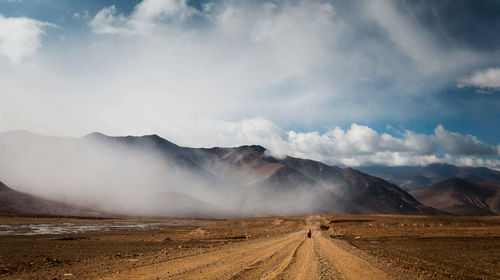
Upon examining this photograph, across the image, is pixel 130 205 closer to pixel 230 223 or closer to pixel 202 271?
pixel 230 223

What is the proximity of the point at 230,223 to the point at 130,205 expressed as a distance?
146584mm

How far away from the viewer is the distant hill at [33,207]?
13620cm

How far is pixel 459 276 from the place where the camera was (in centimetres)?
1733

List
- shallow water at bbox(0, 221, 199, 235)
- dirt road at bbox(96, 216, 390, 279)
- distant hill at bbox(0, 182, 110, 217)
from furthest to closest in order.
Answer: distant hill at bbox(0, 182, 110, 217) → shallow water at bbox(0, 221, 199, 235) → dirt road at bbox(96, 216, 390, 279)

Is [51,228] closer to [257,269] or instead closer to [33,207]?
[257,269]

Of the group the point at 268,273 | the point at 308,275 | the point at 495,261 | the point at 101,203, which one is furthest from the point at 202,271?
the point at 101,203

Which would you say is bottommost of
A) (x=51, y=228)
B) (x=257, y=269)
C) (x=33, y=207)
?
(x=51, y=228)

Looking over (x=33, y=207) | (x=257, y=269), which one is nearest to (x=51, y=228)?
(x=257, y=269)

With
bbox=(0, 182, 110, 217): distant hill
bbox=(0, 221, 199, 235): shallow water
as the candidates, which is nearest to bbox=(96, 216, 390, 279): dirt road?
bbox=(0, 221, 199, 235): shallow water

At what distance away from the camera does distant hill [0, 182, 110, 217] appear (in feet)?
447

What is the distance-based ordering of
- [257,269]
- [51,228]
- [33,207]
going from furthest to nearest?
[33,207], [51,228], [257,269]

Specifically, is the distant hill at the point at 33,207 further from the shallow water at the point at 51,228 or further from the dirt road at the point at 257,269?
the dirt road at the point at 257,269

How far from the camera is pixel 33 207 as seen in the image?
482ft

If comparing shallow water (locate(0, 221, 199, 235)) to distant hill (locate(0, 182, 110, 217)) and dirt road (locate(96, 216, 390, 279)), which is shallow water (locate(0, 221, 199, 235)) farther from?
distant hill (locate(0, 182, 110, 217))
